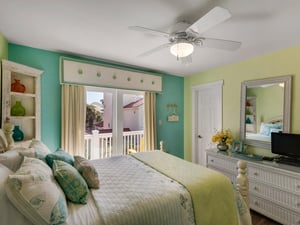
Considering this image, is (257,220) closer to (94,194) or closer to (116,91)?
(94,194)

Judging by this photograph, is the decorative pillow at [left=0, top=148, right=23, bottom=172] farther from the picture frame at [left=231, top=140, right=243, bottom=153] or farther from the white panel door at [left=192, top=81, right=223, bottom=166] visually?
the white panel door at [left=192, top=81, right=223, bottom=166]

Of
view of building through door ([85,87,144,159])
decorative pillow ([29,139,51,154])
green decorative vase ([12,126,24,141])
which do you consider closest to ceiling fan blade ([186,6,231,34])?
decorative pillow ([29,139,51,154])

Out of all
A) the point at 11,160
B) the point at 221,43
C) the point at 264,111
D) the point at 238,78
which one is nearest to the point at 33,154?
the point at 11,160

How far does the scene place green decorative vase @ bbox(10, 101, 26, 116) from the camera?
2.17 metres

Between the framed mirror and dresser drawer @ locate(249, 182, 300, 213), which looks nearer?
dresser drawer @ locate(249, 182, 300, 213)

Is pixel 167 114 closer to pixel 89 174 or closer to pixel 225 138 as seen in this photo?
pixel 225 138

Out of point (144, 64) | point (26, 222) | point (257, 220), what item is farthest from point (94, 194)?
point (144, 64)

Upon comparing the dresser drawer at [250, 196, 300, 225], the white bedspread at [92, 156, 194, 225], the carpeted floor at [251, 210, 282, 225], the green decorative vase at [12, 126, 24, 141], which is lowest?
Answer: the carpeted floor at [251, 210, 282, 225]

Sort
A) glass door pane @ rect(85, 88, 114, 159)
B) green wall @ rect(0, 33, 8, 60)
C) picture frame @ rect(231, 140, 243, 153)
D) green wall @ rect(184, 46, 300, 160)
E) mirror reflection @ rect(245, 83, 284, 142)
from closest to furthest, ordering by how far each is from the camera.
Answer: green wall @ rect(0, 33, 8, 60) < green wall @ rect(184, 46, 300, 160) < mirror reflection @ rect(245, 83, 284, 142) < picture frame @ rect(231, 140, 243, 153) < glass door pane @ rect(85, 88, 114, 159)

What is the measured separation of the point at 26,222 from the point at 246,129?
313 centimetres

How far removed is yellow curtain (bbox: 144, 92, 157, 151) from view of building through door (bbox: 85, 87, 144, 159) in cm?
14

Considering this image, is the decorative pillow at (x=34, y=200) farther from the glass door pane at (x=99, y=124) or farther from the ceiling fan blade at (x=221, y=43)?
the glass door pane at (x=99, y=124)

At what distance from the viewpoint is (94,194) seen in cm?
137

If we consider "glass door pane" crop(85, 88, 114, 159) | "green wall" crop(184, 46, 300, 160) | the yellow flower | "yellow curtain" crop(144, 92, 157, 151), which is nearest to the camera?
"green wall" crop(184, 46, 300, 160)
